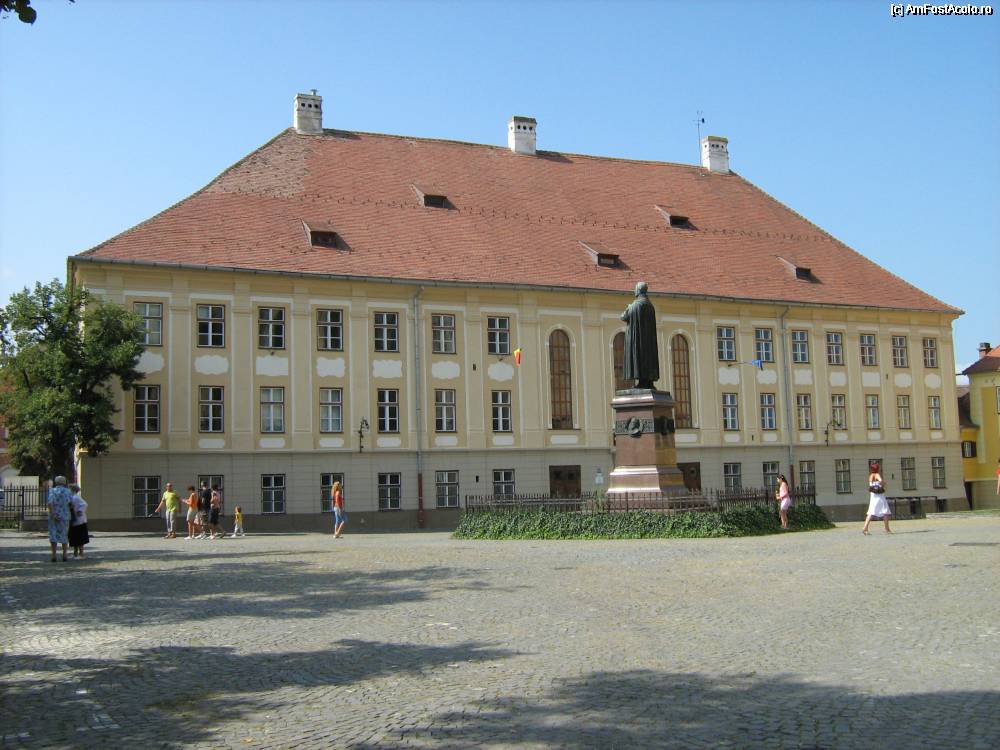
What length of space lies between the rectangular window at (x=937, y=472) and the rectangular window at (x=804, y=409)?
22.3 ft

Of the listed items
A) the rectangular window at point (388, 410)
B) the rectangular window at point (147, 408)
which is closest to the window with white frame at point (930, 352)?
the rectangular window at point (388, 410)

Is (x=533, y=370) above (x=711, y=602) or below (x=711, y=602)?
above

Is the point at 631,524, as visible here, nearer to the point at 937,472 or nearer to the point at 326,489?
the point at 326,489

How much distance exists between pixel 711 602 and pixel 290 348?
83.2 feet

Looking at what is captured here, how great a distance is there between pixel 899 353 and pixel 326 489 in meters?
25.5

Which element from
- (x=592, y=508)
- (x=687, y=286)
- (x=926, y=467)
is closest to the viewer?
(x=592, y=508)

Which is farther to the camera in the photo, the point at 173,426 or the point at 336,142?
the point at 336,142

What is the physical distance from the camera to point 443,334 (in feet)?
123

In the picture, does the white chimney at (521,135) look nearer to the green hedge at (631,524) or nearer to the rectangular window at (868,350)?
the rectangular window at (868,350)

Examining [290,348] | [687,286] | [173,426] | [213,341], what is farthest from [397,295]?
[687,286]

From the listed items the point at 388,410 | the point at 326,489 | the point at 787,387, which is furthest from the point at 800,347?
the point at 326,489

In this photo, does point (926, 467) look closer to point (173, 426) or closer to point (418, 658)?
point (173, 426)

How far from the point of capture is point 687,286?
4088 centimetres

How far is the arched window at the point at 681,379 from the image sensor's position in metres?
40.7
